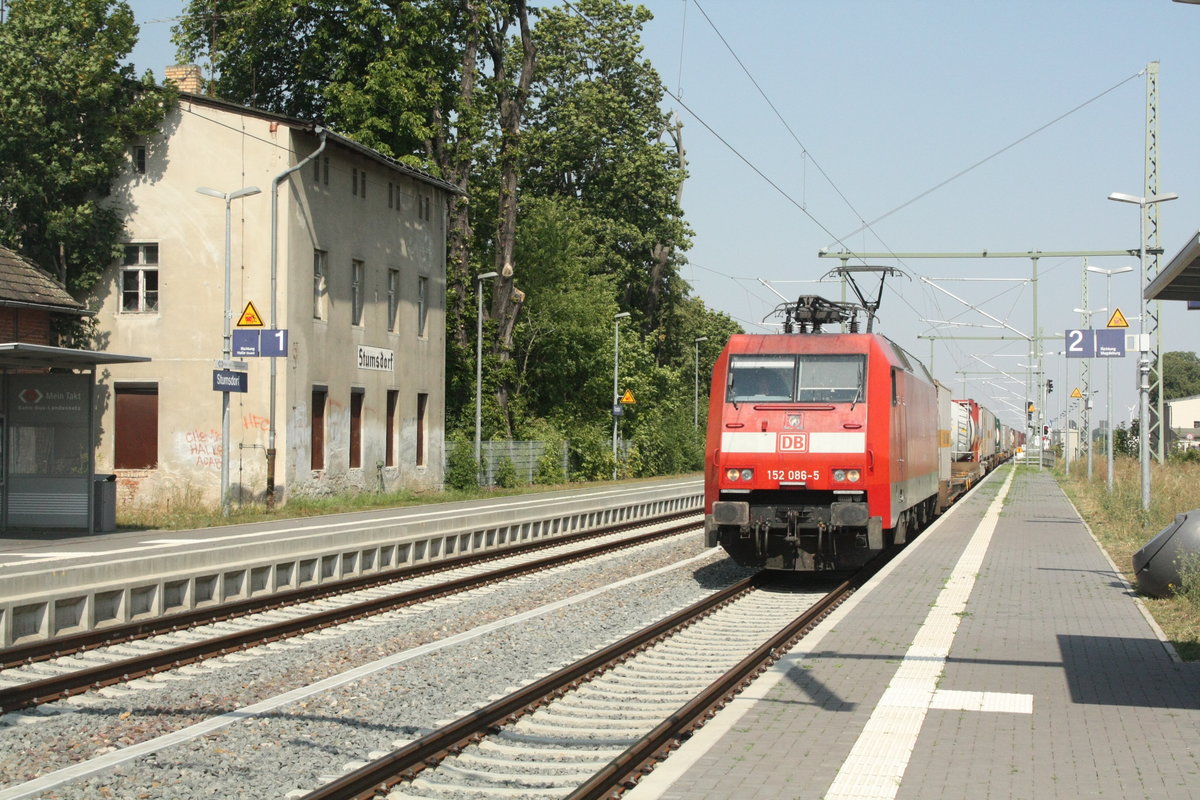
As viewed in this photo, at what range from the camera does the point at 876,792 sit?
655 centimetres

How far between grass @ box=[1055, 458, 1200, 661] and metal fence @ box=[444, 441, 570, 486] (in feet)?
56.4

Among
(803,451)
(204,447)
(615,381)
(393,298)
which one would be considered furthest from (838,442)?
(615,381)

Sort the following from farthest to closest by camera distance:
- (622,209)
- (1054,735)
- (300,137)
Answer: (622,209)
(300,137)
(1054,735)

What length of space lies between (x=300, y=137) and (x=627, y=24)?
2789 cm

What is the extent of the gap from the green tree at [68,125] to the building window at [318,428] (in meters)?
5.65

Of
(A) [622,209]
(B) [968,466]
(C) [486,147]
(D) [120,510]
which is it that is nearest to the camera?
(D) [120,510]

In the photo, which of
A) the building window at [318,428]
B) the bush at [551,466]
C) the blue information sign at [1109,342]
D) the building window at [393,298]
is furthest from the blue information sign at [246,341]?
the bush at [551,466]

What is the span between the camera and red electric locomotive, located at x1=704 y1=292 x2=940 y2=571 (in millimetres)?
16297

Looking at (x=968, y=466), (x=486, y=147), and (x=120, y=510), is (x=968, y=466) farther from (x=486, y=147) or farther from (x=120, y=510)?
(x=120, y=510)

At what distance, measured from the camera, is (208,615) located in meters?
13.8

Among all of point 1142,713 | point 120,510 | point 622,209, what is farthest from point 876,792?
point 622,209

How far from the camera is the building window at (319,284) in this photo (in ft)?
105

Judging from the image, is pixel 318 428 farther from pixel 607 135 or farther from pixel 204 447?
pixel 607 135

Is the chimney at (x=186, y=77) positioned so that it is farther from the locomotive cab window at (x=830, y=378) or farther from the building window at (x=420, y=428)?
the locomotive cab window at (x=830, y=378)
